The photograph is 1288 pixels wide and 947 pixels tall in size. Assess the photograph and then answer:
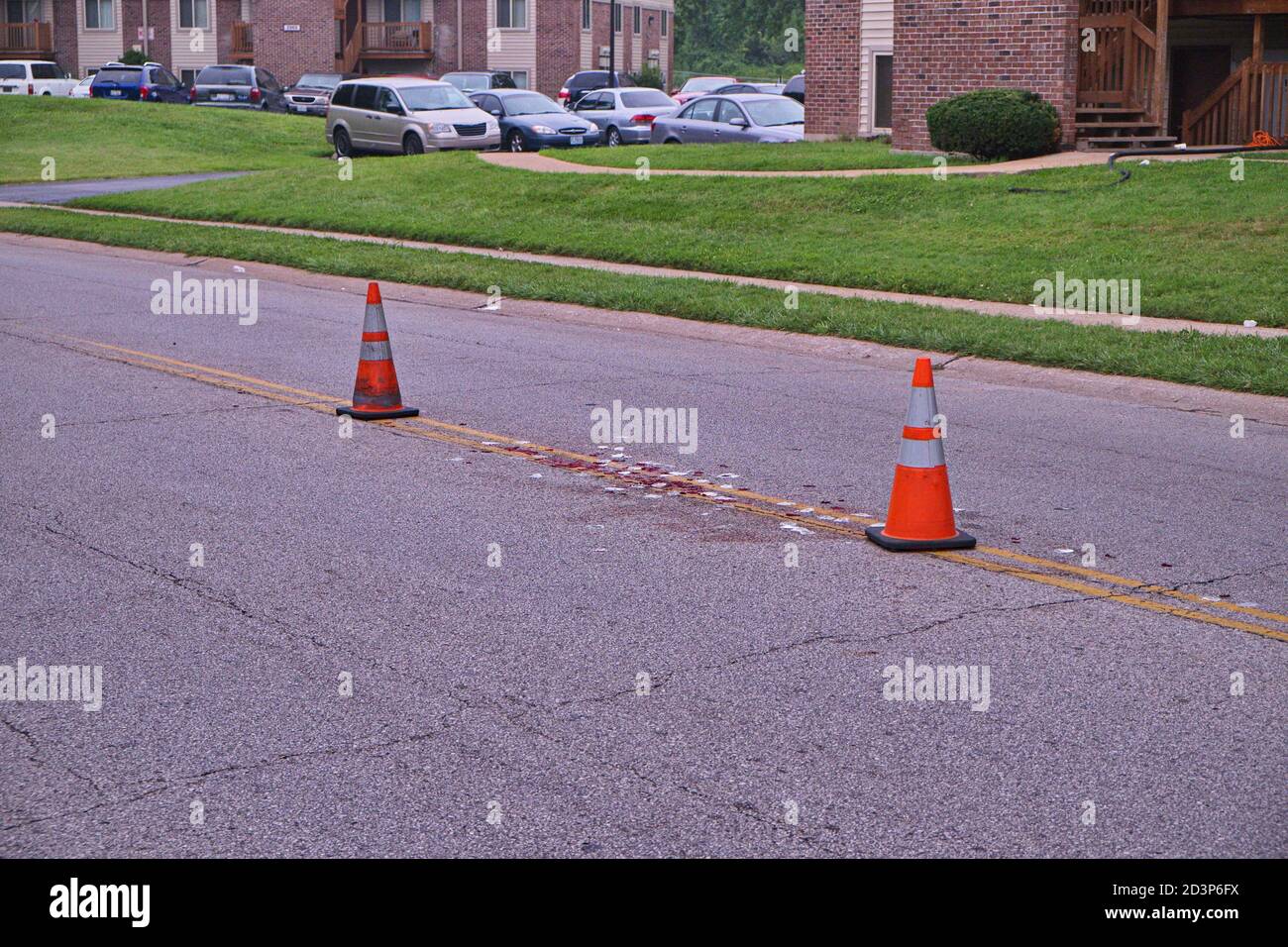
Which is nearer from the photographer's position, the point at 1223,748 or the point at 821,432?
the point at 1223,748

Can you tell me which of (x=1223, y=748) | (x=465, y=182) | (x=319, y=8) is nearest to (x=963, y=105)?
(x=465, y=182)

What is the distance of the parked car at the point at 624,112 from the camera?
3994 centimetres

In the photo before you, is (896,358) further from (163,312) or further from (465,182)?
(465,182)

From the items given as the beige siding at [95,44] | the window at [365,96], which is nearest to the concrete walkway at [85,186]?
the window at [365,96]

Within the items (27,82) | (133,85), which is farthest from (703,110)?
(27,82)

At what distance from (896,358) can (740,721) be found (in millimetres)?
8349

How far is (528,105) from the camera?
38219mm

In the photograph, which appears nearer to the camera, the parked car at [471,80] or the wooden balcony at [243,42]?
the parked car at [471,80]

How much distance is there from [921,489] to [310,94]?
168 ft

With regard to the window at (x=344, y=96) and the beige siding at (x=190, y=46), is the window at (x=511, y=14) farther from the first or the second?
the window at (x=344, y=96)

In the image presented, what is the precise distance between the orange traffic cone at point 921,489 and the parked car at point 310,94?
49906 mm

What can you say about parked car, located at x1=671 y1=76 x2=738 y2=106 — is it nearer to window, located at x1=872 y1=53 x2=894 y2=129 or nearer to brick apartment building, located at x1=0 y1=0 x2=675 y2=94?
brick apartment building, located at x1=0 y1=0 x2=675 y2=94

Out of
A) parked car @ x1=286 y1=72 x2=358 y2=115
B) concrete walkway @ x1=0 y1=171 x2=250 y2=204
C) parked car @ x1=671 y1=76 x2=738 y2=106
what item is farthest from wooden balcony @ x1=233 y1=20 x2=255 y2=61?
concrete walkway @ x1=0 y1=171 x2=250 y2=204

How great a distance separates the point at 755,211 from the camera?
21422 mm
